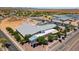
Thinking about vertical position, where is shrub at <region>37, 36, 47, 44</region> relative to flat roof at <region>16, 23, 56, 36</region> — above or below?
below

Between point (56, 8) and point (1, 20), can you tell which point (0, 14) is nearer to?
point (1, 20)

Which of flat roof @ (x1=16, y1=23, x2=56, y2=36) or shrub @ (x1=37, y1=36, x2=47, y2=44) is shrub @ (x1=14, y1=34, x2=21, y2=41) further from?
shrub @ (x1=37, y1=36, x2=47, y2=44)

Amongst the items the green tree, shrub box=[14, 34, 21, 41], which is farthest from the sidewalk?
shrub box=[14, 34, 21, 41]

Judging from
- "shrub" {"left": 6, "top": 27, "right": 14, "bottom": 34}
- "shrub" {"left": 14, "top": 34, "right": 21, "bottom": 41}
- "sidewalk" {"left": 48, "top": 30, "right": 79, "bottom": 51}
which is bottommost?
"sidewalk" {"left": 48, "top": 30, "right": 79, "bottom": 51}

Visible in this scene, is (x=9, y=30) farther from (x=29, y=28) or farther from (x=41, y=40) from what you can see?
(x=41, y=40)

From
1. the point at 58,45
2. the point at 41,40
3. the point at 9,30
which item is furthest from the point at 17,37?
the point at 58,45

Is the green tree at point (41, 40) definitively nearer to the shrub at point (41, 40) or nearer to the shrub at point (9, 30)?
the shrub at point (41, 40)

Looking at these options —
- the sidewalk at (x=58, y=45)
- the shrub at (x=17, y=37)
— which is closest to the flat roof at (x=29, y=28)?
the shrub at (x=17, y=37)
